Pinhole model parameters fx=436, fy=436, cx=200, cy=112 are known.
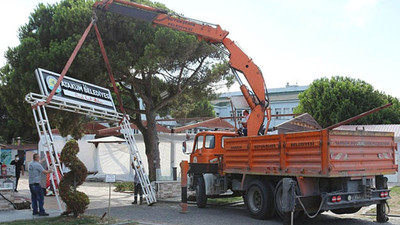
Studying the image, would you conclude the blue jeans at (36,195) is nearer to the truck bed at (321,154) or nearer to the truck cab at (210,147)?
the truck cab at (210,147)

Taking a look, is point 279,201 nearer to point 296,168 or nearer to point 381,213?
point 296,168

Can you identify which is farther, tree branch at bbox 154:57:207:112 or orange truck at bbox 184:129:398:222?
tree branch at bbox 154:57:207:112

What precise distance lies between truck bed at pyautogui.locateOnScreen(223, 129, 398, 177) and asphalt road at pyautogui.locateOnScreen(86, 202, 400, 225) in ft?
4.38

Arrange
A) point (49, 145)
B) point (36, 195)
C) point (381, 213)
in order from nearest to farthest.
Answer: point (381, 213), point (36, 195), point (49, 145)

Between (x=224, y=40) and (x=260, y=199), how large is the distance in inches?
229

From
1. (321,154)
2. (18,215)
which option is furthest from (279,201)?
(18,215)

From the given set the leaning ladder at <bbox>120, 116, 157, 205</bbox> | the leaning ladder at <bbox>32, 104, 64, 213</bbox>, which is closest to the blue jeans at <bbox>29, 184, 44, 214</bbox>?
the leaning ladder at <bbox>32, 104, 64, 213</bbox>

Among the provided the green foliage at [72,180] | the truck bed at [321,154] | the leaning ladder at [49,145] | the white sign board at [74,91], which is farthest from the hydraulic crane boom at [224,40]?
the green foliage at [72,180]

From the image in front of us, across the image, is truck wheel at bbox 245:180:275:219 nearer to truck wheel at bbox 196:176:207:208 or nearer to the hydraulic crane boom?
the hydraulic crane boom

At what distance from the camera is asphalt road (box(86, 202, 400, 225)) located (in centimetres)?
1103

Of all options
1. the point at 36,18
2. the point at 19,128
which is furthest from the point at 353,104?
the point at 19,128

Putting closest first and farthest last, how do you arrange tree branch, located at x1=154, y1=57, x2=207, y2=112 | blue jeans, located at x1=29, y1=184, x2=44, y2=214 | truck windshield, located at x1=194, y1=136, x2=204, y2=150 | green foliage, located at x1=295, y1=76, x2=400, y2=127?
1. blue jeans, located at x1=29, y1=184, x2=44, y2=214
2. truck windshield, located at x1=194, y1=136, x2=204, y2=150
3. tree branch, located at x1=154, y1=57, x2=207, y2=112
4. green foliage, located at x1=295, y1=76, x2=400, y2=127

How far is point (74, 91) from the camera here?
45.9ft

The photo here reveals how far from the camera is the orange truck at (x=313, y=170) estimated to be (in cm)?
965
